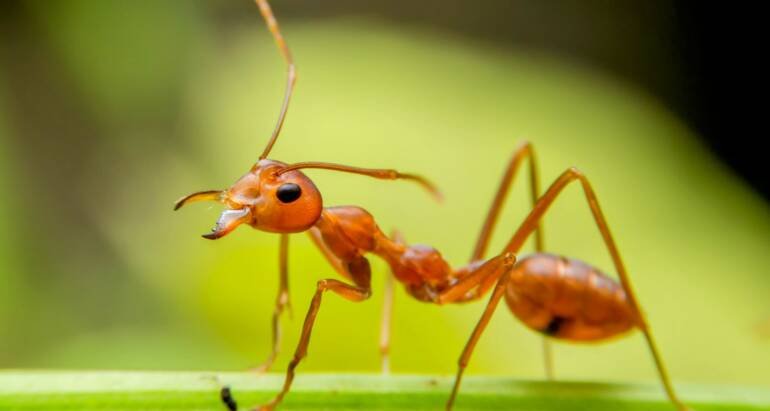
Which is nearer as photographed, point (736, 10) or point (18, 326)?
point (18, 326)

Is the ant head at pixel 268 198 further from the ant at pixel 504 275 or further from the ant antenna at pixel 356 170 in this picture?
the ant at pixel 504 275

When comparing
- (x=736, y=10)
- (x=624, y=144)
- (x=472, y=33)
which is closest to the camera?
(x=624, y=144)

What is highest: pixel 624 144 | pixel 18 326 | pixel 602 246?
pixel 624 144

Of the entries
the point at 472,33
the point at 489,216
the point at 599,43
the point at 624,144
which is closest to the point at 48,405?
the point at 489,216

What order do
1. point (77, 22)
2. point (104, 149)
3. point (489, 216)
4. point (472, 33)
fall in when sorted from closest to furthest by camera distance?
point (489, 216), point (77, 22), point (104, 149), point (472, 33)

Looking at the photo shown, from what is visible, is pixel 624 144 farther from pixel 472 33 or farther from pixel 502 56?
pixel 472 33

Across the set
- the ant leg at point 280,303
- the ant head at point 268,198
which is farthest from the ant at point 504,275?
the ant head at point 268,198

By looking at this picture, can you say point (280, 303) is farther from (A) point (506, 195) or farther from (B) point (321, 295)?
(A) point (506, 195)
